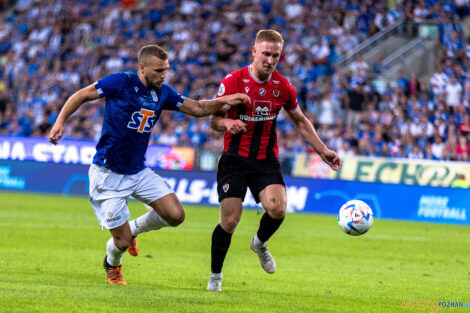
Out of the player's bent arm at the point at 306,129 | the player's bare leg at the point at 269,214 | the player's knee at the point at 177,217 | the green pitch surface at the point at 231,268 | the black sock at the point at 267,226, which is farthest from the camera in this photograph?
the player's bent arm at the point at 306,129

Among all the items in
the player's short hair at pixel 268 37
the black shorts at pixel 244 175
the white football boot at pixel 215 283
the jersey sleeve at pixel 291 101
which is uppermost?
the player's short hair at pixel 268 37

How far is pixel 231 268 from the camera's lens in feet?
32.8

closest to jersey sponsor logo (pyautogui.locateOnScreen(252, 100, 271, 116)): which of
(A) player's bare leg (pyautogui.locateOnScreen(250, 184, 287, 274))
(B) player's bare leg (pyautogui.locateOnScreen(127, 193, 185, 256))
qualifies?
(A) player's bare leg (pyautogui.locateOnScreen(250, 184, 287, 274))

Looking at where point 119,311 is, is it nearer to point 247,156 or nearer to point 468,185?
point 247,156

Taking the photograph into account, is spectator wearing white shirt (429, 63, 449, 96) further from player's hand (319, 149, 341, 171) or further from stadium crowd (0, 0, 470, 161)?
player's hand (319, 149, 341, 171)

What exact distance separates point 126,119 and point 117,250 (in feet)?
4.37

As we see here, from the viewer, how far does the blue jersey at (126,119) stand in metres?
7.77

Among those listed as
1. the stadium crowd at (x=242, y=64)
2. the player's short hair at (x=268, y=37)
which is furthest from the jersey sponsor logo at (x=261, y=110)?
the stadium crowd at (x=242, y=64)

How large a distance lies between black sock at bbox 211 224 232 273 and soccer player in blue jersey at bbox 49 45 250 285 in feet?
1.53

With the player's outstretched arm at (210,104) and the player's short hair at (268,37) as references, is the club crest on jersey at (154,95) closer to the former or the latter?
the player's outstretched arm at (210,104)

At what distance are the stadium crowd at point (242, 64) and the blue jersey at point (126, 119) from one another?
1408 cm

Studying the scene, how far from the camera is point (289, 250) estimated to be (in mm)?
12648

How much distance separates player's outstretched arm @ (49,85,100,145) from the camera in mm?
7258

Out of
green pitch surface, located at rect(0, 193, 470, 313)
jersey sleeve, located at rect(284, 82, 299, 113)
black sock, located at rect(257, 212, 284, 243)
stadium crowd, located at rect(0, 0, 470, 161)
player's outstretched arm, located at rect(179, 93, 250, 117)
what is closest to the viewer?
green pitch surface, located at rect(0, 193, 470, 313)
